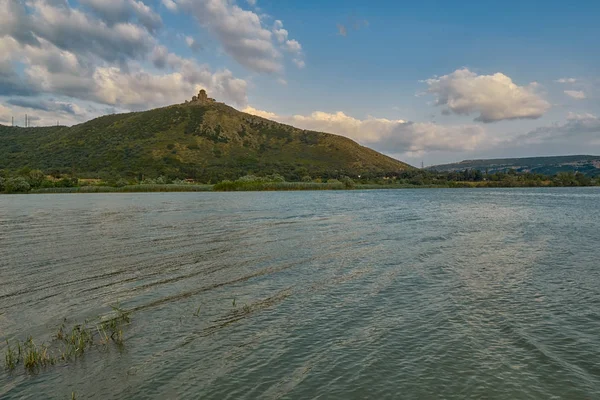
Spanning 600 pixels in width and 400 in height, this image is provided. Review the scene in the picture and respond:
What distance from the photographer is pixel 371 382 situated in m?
9.33

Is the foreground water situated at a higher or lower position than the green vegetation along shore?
lower

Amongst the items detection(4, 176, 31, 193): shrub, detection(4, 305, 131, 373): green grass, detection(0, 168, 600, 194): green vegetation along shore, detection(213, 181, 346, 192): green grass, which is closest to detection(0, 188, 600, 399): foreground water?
detection(4, 305, 131, 373): green grass

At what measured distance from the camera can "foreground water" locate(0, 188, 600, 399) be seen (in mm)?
9227

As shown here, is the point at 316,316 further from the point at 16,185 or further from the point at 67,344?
the point at 16,185

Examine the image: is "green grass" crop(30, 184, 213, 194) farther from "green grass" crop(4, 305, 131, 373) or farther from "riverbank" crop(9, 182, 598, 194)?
Answer: "green grass" crop(4, 305, 131, 373)

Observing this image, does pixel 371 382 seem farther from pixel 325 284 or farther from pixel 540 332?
pixel 325 284

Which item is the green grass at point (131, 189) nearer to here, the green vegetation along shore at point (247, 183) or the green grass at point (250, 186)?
the green vegetation along shore at point (247, 183)

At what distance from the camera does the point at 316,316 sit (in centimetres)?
1365

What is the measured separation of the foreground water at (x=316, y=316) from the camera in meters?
9.23

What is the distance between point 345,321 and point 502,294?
7.11 meters

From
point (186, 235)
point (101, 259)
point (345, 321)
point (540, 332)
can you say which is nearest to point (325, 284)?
point (345, 321)

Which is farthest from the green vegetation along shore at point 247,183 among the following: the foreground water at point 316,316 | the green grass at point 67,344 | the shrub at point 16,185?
the green grass at point 67,344

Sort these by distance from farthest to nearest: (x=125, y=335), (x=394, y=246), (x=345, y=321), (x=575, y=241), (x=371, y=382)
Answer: (x=575, y=241) < (x=394, y=246) < (x=345, y=321) < (x=125, y=335) < (x=371, y=382)

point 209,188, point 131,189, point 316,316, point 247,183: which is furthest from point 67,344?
point 209,188
